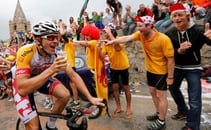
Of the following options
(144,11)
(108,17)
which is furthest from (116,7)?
(144,11)

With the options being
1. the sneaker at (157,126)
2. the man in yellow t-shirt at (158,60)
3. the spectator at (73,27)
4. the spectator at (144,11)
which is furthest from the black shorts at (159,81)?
the spectator at (73,27)

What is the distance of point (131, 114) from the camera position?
21.0 ft

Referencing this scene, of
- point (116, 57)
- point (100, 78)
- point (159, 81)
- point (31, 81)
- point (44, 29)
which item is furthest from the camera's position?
point (116, 57)

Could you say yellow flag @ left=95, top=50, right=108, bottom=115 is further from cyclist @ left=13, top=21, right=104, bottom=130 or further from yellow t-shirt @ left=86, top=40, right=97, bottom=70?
cyclist @ left=13, top=21, right=104, bottom=130

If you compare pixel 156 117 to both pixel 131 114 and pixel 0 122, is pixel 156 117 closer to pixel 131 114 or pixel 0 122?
pixel 131 114

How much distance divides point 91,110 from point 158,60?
96.8 inches

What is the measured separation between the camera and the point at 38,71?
4039 mm

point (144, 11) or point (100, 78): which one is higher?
point (144, 11)

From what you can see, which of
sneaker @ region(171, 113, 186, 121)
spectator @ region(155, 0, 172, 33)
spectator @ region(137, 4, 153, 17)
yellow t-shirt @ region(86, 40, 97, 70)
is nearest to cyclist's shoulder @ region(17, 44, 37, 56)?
yellow t-shirt @ region(86, 40, 97, 70)

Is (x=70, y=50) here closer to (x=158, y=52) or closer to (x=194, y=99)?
(x=158, y=52)

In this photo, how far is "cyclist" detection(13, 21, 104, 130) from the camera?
3.27 meters

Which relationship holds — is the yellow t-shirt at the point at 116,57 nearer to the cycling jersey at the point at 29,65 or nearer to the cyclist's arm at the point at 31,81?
the cycling jersey at the point at 29,65

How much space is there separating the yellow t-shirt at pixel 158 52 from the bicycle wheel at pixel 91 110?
2.20 m

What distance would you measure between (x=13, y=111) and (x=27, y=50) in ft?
16.4
